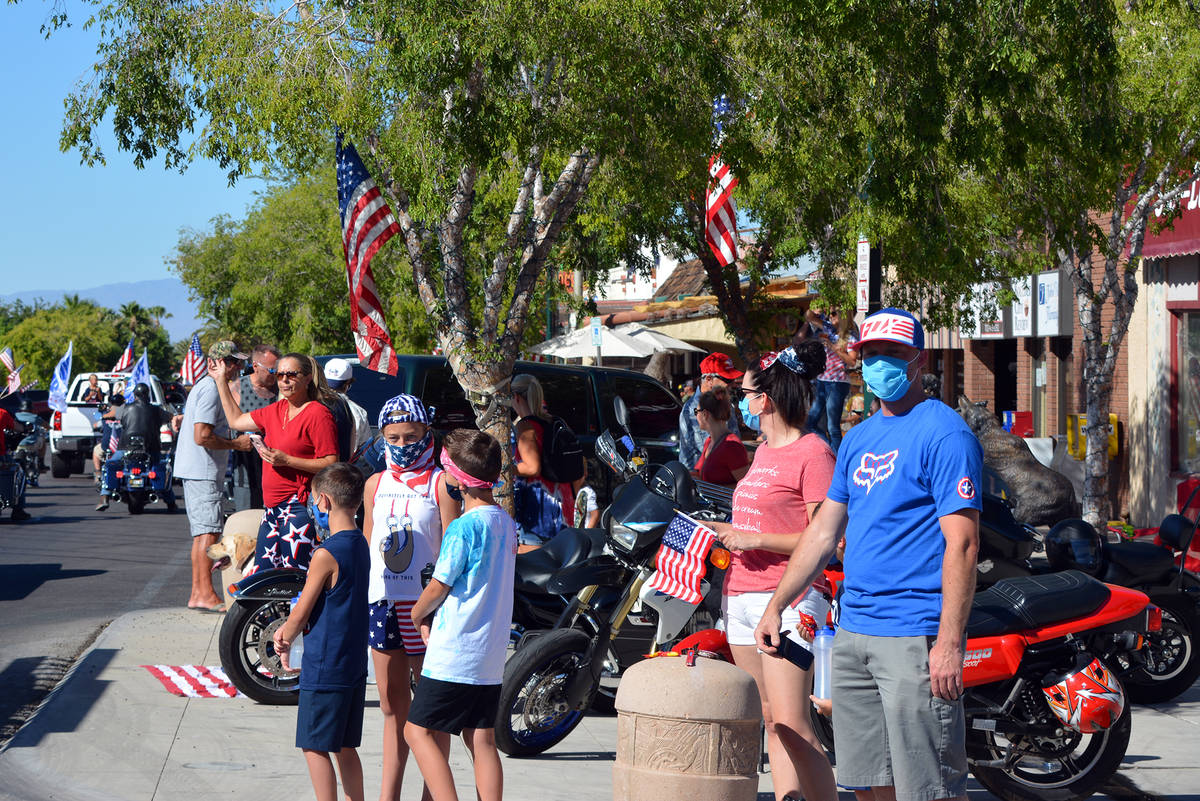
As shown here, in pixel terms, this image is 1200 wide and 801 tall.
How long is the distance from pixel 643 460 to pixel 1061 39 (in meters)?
4.37

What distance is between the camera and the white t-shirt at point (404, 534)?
17.8 feet

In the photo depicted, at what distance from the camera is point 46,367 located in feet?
344

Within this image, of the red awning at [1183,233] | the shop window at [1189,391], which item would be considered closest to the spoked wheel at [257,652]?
the red awning at [1183,233]

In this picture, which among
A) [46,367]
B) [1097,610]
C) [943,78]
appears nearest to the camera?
[1097,610]

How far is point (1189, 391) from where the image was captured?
16938 mm

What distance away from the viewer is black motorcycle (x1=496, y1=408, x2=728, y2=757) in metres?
6.41

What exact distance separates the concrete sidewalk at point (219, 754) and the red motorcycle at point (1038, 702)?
13.9 inches

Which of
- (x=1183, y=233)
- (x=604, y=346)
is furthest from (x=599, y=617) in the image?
(x=604, y=346)

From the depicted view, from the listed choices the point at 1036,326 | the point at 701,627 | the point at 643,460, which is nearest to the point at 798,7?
the point at 643,460

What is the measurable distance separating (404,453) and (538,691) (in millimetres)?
1577

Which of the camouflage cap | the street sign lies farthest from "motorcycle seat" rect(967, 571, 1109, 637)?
the camouflage cap

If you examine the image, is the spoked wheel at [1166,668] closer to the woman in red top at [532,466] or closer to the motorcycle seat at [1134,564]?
the motorcycle seat at [1134,564]

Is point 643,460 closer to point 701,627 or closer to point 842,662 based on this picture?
point 701,627

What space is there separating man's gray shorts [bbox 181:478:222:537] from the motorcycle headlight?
13.8 ft
